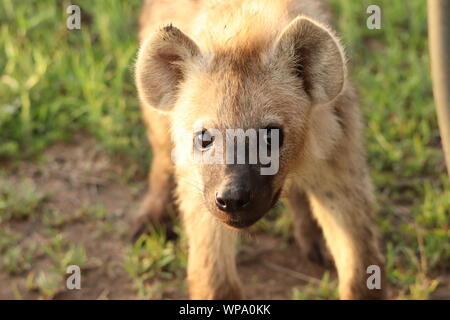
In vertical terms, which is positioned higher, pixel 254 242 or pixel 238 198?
pixel 238 198

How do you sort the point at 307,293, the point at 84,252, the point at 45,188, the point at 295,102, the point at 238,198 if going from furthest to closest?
1. the point at 45,188
2. the point at 84,252
3. the point at 307,293
4. the point at 295,102
5. the point at 238,198

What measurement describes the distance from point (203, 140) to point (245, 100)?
0.26 metres

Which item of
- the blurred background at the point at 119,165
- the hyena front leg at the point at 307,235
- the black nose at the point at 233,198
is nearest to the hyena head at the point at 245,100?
the black nose at the point at 233,198

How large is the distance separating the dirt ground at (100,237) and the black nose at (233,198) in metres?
1.23

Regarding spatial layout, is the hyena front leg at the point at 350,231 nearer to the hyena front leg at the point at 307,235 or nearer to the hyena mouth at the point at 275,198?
the hyena mouth at the point at 275,198

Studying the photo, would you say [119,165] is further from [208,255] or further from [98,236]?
[208,255]

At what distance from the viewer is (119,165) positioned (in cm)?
560

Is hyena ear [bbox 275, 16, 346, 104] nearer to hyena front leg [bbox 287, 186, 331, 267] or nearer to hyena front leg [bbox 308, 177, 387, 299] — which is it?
hyena front leg [bbox 308, 177, 387, 299]

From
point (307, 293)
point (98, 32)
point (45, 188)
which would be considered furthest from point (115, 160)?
point (307, 293)

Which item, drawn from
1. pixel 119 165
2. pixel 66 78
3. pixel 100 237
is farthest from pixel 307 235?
pixel 66 78

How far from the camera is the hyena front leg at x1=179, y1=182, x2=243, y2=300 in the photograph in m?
4.09

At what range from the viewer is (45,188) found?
17.8 feet
